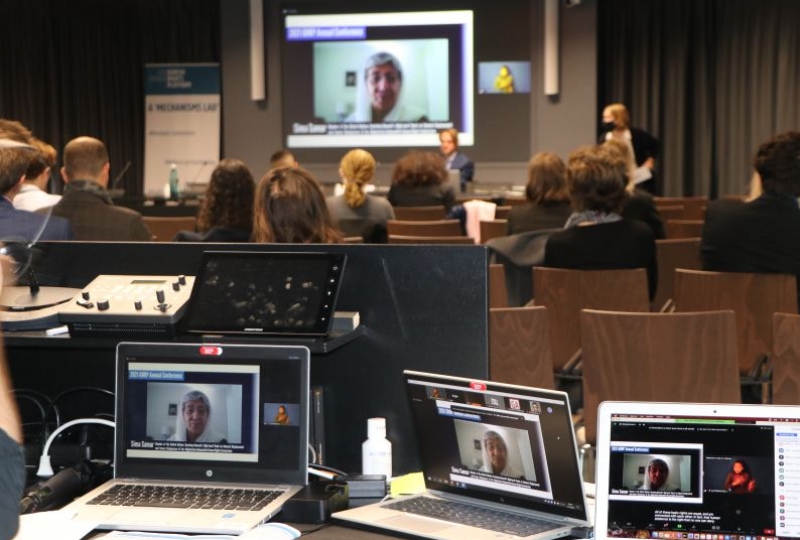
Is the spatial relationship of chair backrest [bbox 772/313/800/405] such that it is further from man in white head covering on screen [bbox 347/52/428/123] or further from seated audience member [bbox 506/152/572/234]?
man in white head covering on screen [bbox 347/52/428/123]

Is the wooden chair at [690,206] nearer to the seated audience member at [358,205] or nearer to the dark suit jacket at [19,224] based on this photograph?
the seated audience member at [358,205]

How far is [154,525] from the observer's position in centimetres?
197

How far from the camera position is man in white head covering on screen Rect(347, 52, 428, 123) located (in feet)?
Result: 38.8

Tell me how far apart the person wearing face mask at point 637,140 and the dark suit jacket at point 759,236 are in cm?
522

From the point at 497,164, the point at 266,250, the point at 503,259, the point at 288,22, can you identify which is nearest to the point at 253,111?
the point at 288,22

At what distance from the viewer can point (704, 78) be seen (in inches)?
447

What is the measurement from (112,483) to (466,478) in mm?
666

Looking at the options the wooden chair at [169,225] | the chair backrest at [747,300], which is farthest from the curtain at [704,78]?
the chair backrest at [747,300]

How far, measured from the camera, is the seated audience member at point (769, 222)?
4371mm

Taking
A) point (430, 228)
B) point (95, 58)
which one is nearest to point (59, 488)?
point (430, 228)

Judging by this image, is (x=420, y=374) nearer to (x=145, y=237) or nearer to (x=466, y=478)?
(x=466, y=478)

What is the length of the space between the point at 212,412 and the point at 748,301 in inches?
97.2

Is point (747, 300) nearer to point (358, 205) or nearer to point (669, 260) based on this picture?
point (669, 260)

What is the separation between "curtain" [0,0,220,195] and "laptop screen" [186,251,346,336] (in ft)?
31.4
